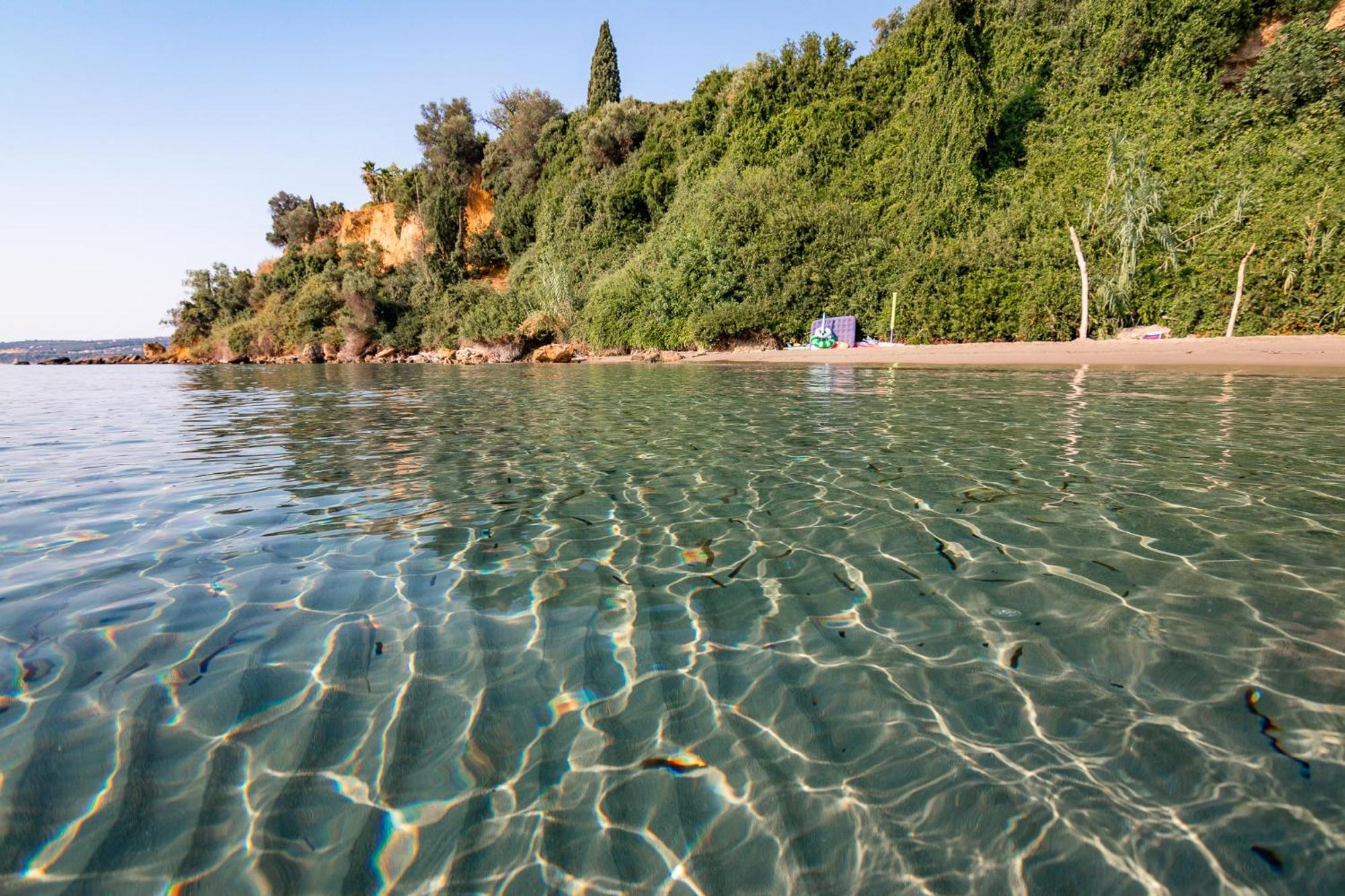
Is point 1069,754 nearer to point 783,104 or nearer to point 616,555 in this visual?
point 616,555

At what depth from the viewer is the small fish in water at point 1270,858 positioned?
153 cm

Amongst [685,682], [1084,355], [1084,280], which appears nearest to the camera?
[685,682]

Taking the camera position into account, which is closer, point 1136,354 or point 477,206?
point 1136,354

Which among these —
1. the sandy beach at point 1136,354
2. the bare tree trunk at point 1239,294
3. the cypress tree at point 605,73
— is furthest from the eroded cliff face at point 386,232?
the bare tree trunk at point 1239,294

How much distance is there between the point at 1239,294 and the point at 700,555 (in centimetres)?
2022

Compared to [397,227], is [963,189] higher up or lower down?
lower down

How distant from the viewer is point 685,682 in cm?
239

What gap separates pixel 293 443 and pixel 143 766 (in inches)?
271

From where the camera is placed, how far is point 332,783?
6.22 ft

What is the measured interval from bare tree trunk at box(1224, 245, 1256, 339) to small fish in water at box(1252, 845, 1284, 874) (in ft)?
66.3

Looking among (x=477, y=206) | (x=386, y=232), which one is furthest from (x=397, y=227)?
(x=477, y=206)

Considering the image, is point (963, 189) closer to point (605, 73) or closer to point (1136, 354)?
point (1136, 354)

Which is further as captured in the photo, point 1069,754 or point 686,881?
point 1069,754

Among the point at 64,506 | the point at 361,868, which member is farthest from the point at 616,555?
the point at 64,506
